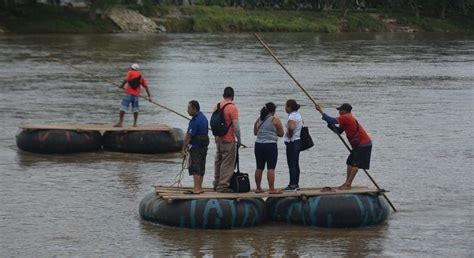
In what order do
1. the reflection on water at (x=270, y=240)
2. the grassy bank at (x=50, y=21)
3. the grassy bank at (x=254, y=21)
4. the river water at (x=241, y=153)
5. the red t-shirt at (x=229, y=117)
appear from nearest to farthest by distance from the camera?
the reflection on water at (x=270, y=240), the river water at (x=241, y=153), the red t-shirt at (x=229, y=117), the grassy bank at (x=50, y=21), the grassy bank at (x=254, y=21)

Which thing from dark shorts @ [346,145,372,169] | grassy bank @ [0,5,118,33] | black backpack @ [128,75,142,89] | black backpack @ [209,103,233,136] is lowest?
grassy bank @ [0,5,118,33]

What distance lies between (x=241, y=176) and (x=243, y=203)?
51 cm

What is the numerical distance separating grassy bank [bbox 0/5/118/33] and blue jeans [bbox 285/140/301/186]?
221 ft

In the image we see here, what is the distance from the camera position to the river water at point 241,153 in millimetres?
15367

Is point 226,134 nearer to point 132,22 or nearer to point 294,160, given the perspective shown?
point 294,160

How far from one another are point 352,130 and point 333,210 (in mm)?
1527

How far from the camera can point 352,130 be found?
16656mm

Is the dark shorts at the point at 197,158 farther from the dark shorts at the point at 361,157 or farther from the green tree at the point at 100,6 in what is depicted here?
the green tree at the point at 100,6

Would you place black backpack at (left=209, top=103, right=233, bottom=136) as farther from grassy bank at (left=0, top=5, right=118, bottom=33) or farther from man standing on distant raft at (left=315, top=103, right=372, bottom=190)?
grassy bank at (left=0, top=5, right=118, bottom=33)

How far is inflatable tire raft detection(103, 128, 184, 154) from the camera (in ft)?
76.3

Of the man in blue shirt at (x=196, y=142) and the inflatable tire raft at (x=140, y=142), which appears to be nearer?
the man in blue shirt at (x=196, y=142)

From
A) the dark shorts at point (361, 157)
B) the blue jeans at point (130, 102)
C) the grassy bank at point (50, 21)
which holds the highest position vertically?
the dark shorts at point (361, 157)

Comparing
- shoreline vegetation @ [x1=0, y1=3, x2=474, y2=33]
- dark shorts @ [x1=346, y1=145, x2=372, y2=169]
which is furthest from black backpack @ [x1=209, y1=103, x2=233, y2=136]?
shoreline vegetation @ [x1=0, y1=3, x2=474, y2=33]

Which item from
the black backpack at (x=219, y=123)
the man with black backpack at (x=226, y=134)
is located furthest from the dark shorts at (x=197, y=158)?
the black backpack at (x=219, y=123)
